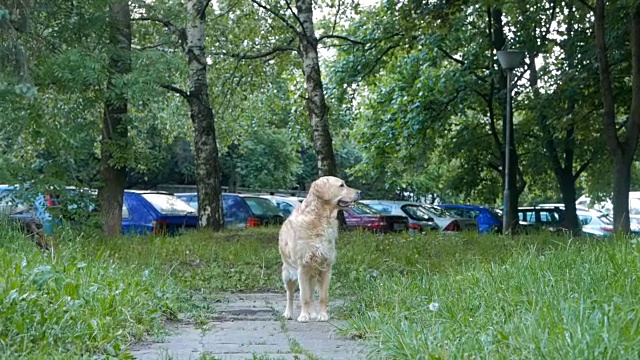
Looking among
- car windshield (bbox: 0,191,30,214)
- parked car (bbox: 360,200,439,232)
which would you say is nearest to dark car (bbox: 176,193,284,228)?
parked car (bbox: 360,200,439,232)

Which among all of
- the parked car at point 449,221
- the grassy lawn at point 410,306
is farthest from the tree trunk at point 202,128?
the parked car at point 449,221

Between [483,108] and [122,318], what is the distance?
77.9ft

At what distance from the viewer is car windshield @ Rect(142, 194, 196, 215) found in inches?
797

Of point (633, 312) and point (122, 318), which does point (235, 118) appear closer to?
point (122, 318)

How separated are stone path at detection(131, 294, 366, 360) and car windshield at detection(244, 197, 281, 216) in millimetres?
14335

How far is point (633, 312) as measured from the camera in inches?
183

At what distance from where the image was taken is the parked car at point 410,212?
27.4 m

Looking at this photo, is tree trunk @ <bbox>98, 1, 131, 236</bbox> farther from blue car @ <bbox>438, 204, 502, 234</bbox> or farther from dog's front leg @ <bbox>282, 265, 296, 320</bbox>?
blue car @ <bbox>438, 204, 502, 234</bbox>

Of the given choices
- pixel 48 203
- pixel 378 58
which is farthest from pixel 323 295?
pixel 378 58

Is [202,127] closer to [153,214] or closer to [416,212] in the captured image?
[153,214]

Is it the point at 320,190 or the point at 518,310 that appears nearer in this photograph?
the point at 518,310

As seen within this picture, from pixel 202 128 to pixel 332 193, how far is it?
9460 millimetres

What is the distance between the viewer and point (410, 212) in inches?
1108

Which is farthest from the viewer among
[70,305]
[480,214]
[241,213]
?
[480,214]
